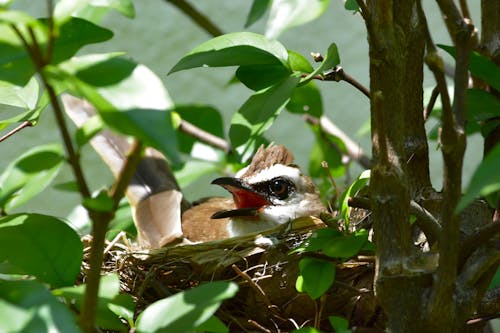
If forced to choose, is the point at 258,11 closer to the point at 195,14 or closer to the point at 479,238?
the point at 479,238

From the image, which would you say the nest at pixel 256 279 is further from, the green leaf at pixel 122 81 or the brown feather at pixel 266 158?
the green leaf at pixel 122 81

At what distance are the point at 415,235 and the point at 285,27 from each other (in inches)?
25.8

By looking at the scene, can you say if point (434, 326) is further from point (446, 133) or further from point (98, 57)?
point (98, 57)

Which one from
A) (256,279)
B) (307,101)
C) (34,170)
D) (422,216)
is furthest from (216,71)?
(34,170)

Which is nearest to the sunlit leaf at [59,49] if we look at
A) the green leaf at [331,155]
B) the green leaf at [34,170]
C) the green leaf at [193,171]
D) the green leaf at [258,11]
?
the green leaf at [34,170]

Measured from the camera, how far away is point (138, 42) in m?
2.80

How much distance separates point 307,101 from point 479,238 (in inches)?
38.2

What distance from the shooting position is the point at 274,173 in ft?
6.25

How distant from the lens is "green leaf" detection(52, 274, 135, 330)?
854mm

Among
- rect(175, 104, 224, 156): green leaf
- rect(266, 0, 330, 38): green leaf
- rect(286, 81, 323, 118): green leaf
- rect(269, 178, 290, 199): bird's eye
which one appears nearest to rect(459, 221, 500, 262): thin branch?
rect(266, 0, 330, 38): green leaf

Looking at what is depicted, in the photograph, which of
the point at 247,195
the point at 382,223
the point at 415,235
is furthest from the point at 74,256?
the point at 247,195

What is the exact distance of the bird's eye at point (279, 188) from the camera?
1.91 metres

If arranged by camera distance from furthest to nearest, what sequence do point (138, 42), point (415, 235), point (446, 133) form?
point (138, 42)
point (415, 235)
point (446, 133)

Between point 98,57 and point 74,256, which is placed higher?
point 98,57
